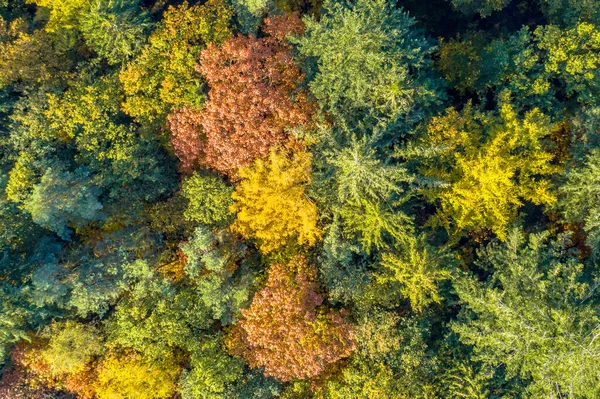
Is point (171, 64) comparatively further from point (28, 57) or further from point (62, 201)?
point (62, 201)

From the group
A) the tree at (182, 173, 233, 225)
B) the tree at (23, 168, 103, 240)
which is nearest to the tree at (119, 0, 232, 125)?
the tree at (182, 173, 233, 225)

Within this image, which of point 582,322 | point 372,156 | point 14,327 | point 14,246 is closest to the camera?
point 582,322

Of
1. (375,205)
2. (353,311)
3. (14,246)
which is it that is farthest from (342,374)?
(14,246)

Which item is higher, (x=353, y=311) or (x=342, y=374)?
(x=353, y=311)

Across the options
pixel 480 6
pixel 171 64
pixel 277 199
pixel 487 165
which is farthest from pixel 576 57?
pixel 171 64

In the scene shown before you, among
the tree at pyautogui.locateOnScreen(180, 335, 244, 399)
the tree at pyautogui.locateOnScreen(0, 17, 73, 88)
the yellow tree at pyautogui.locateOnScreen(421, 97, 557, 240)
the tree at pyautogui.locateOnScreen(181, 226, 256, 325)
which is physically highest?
the tree at pyautogui.locateOnScreen(0, 17, 73, 88)

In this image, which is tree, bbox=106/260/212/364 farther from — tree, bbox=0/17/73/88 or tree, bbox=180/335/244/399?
tree, bbox=0/17/73/88

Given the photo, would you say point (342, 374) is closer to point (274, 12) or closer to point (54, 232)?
point (54, 232)
